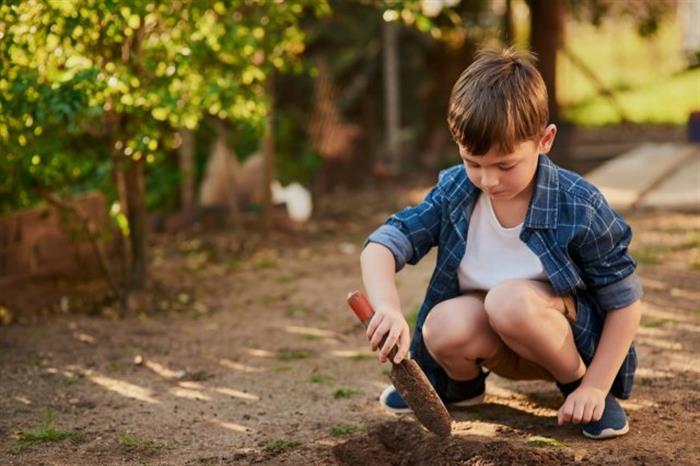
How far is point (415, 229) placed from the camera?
9.98ft

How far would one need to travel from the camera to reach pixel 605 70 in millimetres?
14609

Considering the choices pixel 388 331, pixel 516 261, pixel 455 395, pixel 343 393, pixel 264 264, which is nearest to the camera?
pixel 388 331

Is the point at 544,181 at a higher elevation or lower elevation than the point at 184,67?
lower

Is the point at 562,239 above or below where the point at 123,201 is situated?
above

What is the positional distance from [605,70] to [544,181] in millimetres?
12254

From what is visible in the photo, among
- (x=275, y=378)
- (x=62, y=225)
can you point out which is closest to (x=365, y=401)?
(x=275, y=378)

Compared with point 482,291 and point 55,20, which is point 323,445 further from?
point 55,20

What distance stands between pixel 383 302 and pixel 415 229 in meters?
0.33

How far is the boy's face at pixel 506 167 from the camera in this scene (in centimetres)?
274

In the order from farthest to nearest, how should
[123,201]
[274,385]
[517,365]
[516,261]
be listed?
[123,201] → [274,385] → [517,365] → [516,261]

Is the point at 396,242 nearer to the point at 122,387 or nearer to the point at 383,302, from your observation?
the point at 383,302

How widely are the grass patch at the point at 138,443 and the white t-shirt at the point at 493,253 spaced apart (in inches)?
Answer: 40.3

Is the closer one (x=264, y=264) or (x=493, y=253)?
(x=493, y=253)

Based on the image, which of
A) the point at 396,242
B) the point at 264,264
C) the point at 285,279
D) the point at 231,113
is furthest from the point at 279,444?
the point at 264,264
